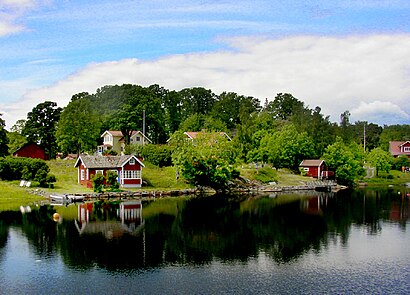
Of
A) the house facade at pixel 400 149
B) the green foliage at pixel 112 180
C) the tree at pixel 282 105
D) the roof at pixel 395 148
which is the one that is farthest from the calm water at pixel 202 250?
the tree at pixel 282 105

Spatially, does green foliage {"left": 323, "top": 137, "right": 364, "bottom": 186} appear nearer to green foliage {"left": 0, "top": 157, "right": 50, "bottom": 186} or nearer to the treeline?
the treeline

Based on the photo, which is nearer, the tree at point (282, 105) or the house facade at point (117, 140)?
the house facade at point (117, 140)

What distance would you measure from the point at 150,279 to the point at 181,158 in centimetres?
4466

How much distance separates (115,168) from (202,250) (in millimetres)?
36720

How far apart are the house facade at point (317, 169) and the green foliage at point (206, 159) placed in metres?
21.3

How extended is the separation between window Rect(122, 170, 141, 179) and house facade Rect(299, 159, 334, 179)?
121ft

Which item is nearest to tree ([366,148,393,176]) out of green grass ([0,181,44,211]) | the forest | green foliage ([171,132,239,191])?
the forest

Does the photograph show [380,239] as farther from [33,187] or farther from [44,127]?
[44,127]

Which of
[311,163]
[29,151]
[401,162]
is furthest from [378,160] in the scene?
[29,151]

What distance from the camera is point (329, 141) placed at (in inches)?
3915

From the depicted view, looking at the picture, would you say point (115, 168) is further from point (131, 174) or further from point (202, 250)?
point (202, 250)

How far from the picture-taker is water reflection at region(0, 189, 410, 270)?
3138 cm

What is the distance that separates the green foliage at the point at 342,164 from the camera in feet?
289

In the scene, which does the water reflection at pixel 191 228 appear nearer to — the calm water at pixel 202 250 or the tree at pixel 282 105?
the calm water at pixel 202 250
